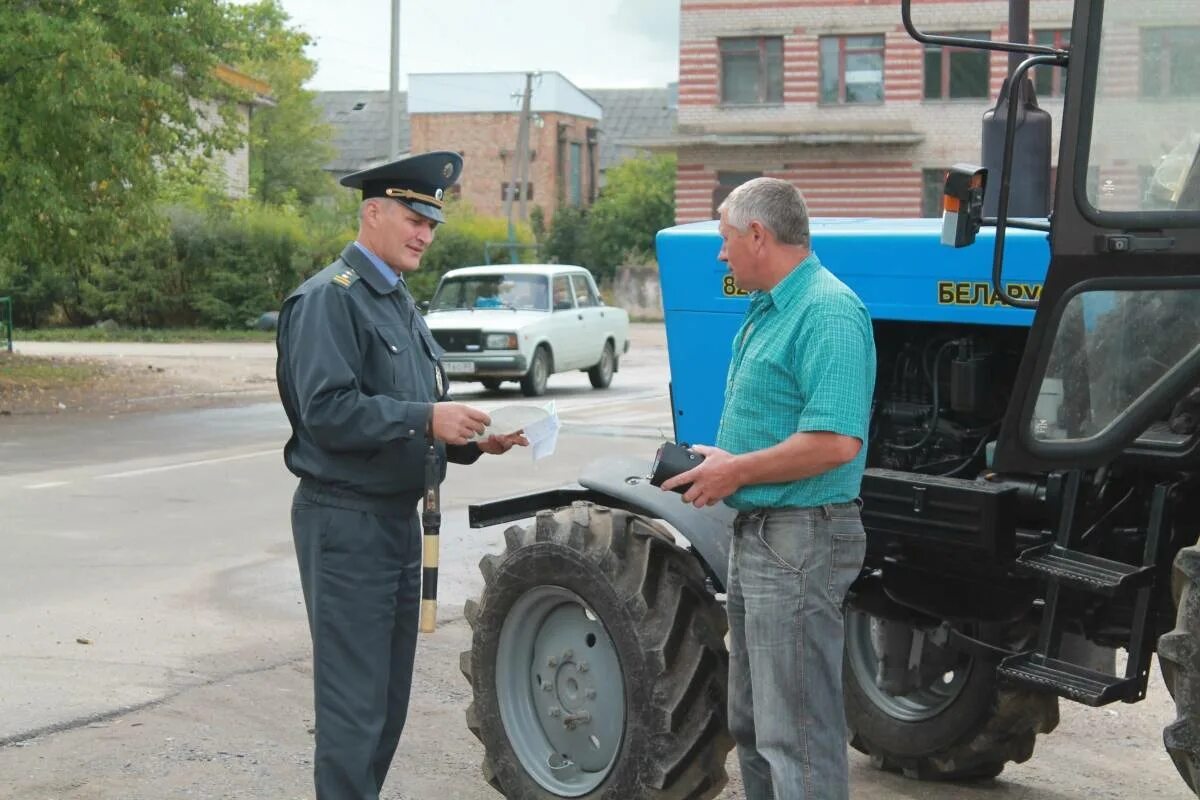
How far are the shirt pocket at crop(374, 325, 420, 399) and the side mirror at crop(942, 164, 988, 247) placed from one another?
1.46 meters

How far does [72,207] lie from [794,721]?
1836 cm

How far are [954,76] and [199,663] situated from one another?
4216cm

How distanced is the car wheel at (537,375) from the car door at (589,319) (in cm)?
111

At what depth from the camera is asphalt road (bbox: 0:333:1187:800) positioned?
20.1ft

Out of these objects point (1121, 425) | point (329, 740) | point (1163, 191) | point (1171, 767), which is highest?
point (1163, 191)

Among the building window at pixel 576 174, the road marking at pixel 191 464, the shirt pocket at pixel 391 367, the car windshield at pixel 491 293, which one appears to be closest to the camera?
the shirt pocket at pixel 391 367

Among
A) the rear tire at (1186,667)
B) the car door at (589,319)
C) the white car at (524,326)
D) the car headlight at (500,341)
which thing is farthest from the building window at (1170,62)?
the car door at (589,319)

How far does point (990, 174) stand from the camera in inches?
184

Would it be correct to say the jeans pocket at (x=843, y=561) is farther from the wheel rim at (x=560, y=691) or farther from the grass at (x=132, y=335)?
the grass at (x=132, y=335)

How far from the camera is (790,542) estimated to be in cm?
432

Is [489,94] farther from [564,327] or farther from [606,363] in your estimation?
[564,327]

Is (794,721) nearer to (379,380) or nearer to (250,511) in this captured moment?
(379,380)

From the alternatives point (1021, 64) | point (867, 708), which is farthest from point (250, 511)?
point (1021, 64)

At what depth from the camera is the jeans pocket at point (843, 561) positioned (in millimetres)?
4359
